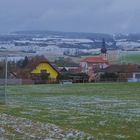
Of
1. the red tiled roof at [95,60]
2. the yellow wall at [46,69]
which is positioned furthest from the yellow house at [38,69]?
the red tiled roof at [95,60]

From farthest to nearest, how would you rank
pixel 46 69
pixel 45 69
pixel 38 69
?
pixel 38 69 → pixel 45 69 → pixel 46 69

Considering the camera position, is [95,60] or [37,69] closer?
[37,69]

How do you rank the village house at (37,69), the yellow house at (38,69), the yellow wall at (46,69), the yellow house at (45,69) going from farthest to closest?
the yellow wall at (46,69) < the yellow house at (45,69) < the yellow house at (38,69) < the village house at (37,69)

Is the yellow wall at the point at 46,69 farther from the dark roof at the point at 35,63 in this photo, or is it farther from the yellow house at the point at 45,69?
the dark roof at the point at 35,63

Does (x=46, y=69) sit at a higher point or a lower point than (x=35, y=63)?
lower

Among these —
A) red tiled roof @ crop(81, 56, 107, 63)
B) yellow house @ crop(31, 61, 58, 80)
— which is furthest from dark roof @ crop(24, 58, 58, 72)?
red tiled roof @ crop(81, 56, 107, 63)

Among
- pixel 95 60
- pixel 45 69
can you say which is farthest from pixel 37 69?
pixel 95 60

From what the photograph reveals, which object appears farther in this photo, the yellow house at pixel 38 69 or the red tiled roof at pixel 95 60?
the red tiled roof at pixel 95 60

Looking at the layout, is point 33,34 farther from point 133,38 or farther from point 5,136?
point 5,136

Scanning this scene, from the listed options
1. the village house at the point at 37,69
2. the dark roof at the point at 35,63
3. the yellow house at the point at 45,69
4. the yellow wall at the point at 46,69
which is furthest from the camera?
the dark roof at the point at 35,63

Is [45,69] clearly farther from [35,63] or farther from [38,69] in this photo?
[35,63]

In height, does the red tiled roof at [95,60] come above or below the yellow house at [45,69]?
above

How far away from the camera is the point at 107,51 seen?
6614 inches

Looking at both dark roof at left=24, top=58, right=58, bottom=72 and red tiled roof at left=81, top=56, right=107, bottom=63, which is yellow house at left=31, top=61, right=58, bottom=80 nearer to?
dark roof at left=24, top=58, right=58, bottom=72
